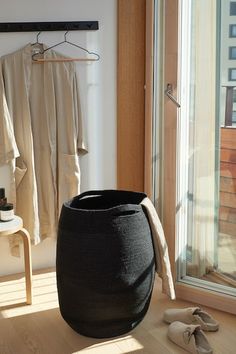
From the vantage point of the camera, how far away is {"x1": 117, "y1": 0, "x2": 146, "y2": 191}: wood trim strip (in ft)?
10.00

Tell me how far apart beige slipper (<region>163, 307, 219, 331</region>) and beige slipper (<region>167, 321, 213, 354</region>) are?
0.33 ft

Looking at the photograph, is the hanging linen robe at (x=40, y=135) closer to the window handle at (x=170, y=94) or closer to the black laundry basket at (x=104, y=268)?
the window handle at (x=170, y=94)

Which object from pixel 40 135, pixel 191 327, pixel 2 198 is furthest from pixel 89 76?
pixel 191 327

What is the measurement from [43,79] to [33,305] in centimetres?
128

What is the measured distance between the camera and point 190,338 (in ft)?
7.54

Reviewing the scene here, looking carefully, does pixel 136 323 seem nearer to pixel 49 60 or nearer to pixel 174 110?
pixel 174 110

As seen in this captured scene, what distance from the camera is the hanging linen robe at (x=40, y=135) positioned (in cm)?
290

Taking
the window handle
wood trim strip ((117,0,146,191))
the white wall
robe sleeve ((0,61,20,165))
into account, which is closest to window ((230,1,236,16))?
the window handle

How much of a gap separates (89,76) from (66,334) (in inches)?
59.7

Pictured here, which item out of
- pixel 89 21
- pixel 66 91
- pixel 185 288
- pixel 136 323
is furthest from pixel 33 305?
pixel 89 21

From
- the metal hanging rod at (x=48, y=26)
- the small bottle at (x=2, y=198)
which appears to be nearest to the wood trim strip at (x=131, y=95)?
the metal hanging rod at (x=48, y=26)

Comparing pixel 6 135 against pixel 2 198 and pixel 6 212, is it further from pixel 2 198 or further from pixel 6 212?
pixel 6 212

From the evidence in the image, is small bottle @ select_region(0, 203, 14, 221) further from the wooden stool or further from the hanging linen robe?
the hanging linen robe

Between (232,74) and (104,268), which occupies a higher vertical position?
(232,74)
